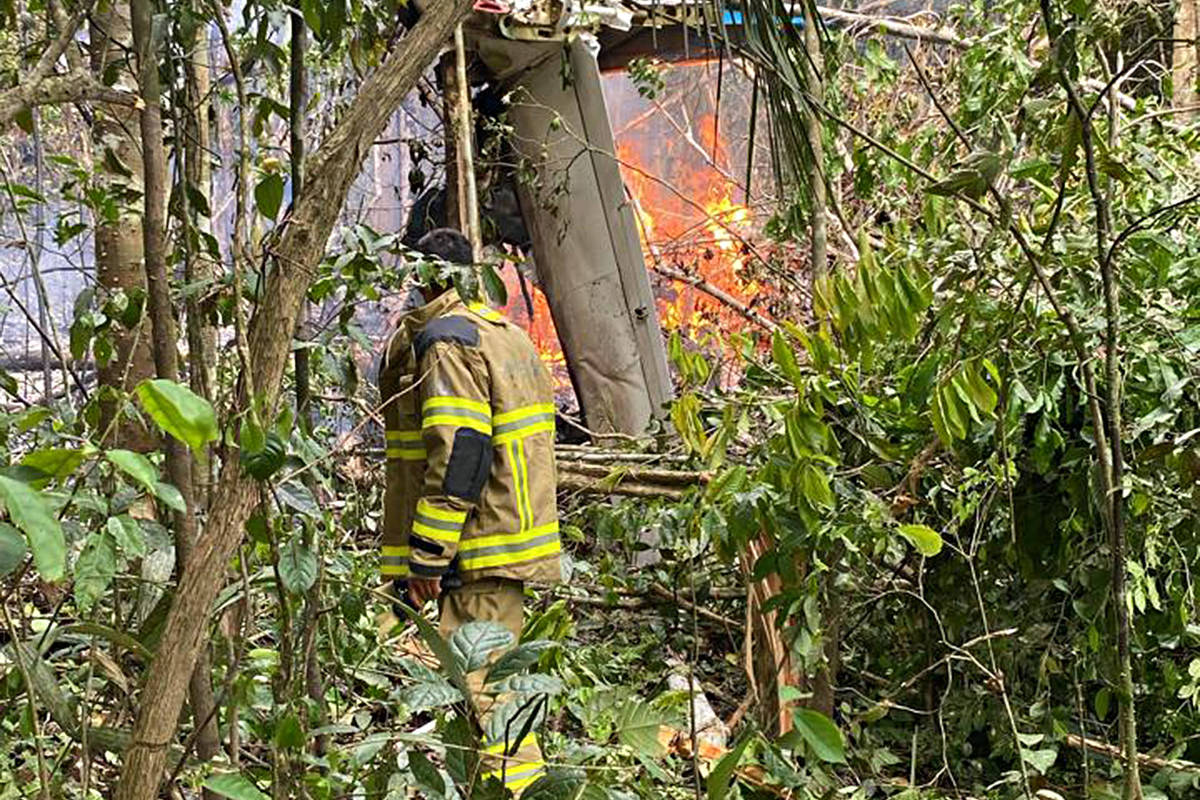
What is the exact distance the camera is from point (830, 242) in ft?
18.3

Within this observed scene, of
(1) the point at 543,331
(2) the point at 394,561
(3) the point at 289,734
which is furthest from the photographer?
(1) the point at 543,331

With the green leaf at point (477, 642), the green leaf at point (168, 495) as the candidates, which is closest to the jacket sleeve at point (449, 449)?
the green leaf at point (477, 642)

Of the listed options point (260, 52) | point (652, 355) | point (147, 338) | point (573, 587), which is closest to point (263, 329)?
point (260, 52)

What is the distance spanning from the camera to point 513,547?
139 inches

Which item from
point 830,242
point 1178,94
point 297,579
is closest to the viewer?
point 297,579

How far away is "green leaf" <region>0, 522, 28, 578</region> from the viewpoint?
38.1 inches

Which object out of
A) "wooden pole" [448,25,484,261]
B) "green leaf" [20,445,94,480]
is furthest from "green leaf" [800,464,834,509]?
"wooden pole" [448,25,484,261]

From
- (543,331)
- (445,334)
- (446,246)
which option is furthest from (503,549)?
(543,331)

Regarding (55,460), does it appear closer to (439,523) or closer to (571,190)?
(439,523)

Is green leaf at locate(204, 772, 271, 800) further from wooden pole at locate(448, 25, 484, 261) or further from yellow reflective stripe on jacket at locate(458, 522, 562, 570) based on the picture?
wooden pole at locate(448, 25, 484, 261)

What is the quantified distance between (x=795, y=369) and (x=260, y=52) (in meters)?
1.12

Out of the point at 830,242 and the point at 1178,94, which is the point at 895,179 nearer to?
the point at 830,242

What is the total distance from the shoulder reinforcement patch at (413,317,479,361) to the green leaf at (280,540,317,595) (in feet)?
5.59

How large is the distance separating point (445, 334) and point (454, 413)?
0.72ft
